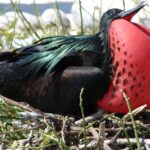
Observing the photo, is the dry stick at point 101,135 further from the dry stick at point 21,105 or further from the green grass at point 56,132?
the dry stick at point 21,105

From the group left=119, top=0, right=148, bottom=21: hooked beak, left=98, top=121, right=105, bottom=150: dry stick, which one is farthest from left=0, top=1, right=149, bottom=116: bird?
left=98, top=121, right=105, bottom=150: dry stick

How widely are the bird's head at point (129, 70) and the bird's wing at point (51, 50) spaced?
8 cm

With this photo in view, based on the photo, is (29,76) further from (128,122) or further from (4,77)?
(128,122)

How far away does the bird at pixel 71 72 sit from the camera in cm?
215

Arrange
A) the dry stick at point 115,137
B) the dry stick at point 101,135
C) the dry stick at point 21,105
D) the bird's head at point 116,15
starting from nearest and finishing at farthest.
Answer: the dry stick at point 101,135
the dry stick at point 115,137
the dry stick at point 21,105
the bird's head at point 116,15

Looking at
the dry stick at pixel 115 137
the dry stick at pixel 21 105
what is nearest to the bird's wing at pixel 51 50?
the dry stick at pixel 21 105

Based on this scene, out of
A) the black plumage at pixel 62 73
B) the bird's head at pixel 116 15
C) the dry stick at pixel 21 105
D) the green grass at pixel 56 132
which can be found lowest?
the green grass at pixel 56 132

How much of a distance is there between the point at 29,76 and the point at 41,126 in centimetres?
20

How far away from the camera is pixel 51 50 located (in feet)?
7.45

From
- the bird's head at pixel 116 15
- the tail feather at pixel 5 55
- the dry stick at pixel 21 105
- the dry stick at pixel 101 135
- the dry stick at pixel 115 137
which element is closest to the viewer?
the dry stick at pixel 101 135

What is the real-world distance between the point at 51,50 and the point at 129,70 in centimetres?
26

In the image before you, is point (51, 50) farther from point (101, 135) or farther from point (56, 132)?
point (101, 135)

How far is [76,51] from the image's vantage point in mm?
2207

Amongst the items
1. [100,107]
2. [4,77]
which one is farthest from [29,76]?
[100,107]
